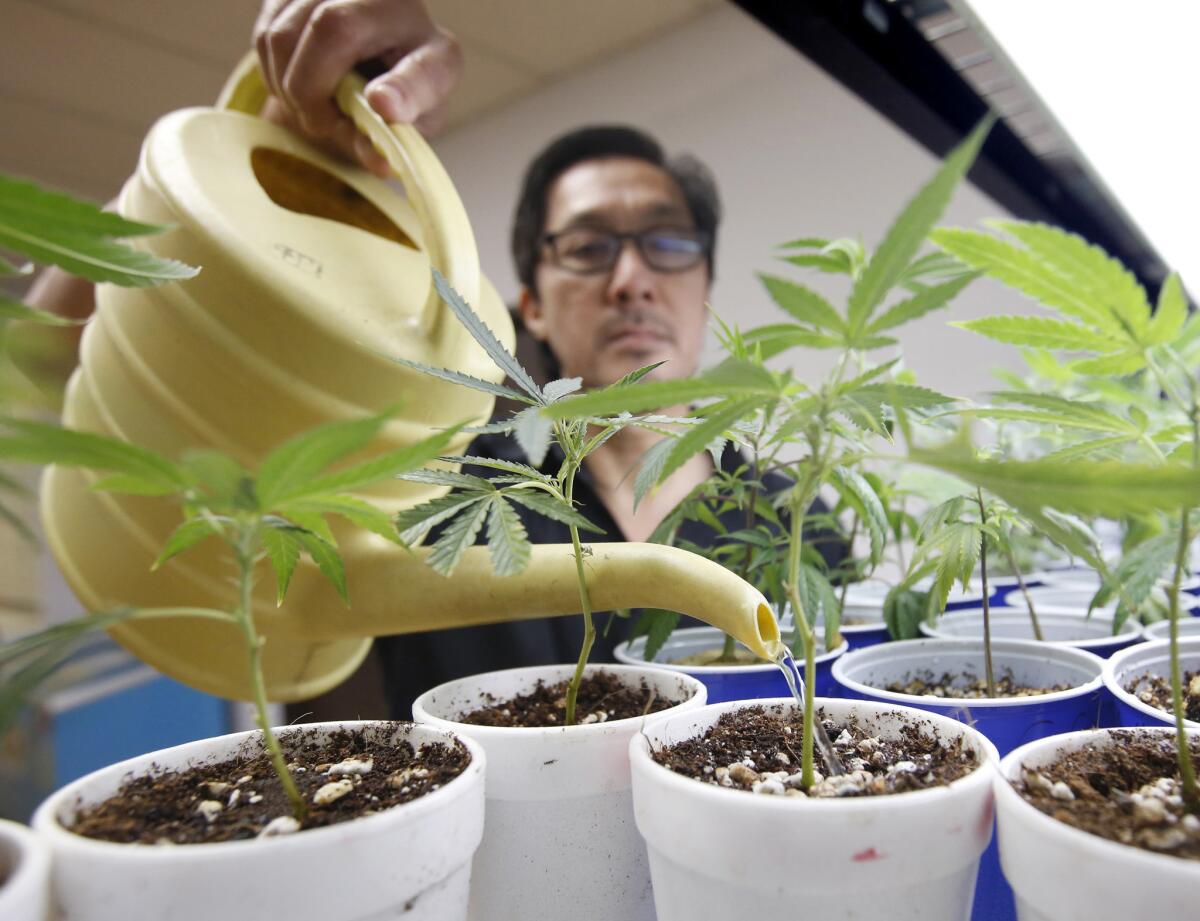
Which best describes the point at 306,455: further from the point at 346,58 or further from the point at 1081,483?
the point at 346,58

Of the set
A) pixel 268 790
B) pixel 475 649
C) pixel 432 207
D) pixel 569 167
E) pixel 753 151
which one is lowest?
pixel 475 649

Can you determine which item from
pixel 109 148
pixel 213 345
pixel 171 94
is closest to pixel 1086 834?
pixel 213 345

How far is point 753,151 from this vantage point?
1978mm

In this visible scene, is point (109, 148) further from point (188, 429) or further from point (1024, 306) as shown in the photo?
point (1024, 306)

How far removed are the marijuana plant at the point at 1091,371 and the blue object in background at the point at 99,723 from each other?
1.43 meters

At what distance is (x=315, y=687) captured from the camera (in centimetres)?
65

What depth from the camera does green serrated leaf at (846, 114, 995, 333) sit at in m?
0.22

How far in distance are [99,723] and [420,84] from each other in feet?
5.71

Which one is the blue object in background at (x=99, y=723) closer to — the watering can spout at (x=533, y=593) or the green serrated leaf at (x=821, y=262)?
the watering can spout at (x=533, y=593)

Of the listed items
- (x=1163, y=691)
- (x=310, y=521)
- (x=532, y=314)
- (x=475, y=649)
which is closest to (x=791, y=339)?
(x=310, y=521)

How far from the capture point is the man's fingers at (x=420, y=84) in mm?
580

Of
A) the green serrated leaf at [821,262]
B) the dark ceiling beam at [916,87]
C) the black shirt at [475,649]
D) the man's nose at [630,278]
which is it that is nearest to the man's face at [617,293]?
the man's nose at [630,278]

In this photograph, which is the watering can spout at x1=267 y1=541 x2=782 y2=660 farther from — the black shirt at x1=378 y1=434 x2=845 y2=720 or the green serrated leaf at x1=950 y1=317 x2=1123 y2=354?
the black shirt at x1=378 y1=434 x2=845 y2=720

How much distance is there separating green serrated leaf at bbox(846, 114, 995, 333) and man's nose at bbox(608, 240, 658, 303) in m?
0.92
